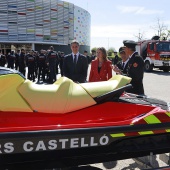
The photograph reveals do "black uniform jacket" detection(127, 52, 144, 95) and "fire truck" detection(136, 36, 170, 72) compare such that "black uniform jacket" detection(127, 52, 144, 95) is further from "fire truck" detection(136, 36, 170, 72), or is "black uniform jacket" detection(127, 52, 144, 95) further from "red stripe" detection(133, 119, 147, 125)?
"fire truck" detection(136, 36, 170, 72)

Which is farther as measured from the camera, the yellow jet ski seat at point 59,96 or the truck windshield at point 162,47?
the truck windshield at point 162,47

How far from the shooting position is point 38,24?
42750 mm

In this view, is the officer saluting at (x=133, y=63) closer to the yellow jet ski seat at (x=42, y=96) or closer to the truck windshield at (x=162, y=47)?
the yellow jet ski seat at (x=42, y=96)

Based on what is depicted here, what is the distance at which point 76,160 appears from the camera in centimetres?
217

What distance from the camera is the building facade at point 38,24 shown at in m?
39.3

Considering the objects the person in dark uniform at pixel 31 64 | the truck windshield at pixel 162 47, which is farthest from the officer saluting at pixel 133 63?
the truck windshield at pixel 162 47

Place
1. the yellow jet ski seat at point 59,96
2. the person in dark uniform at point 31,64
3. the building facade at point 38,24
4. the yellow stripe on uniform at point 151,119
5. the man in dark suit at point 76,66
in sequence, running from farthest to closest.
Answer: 1. the building facade at point 38,24
2. the person in dark uniform at point 31,64
3. the man in dark suit at point 76,66
4. the yellow stripe on uniform at point 151,119
5. the yellow jet ski seat at point 59,96

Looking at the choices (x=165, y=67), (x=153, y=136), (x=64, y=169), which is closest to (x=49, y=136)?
(x=64, y=169)

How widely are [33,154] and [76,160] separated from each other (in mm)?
368

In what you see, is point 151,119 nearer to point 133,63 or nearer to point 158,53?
point 133,63

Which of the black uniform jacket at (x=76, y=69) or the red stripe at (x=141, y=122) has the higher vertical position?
the black uniform jacket at (x=76, y=69)

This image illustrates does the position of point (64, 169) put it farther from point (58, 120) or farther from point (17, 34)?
point (17, 34)

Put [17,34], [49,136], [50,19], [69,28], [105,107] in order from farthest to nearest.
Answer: [69,28], [50,19], [17,34], [105,107], [49,136]

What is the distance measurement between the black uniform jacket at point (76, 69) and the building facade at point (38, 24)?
3367cm
